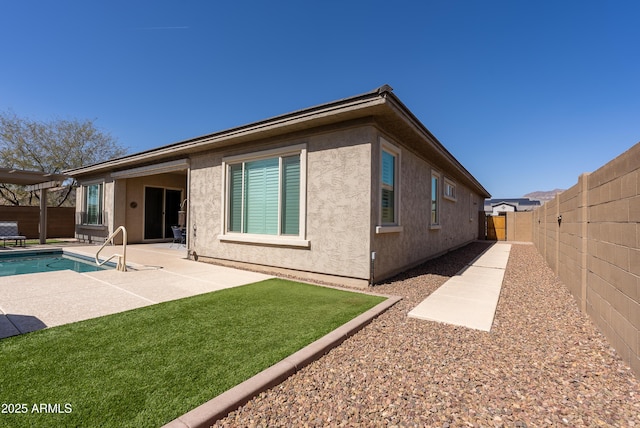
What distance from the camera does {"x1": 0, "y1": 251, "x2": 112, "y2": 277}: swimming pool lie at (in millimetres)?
7997

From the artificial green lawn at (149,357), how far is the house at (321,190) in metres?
1.96

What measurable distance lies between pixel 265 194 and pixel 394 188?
10.6ft

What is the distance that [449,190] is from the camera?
12.6 m

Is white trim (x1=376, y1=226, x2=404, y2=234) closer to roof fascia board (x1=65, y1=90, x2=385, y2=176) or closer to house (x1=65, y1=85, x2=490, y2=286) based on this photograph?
house (x1=65, y1=85, x2=490, y2=286)

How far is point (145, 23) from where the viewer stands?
9188 mm

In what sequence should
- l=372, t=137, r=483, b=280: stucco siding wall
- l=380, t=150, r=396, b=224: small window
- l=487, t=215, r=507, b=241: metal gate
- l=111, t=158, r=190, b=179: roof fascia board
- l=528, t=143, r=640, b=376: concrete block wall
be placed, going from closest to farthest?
1. l=528, t=143, r=640, b=376: concrete block wall
2. l=372, t=137, r=483, b=280: stucco siding wall
3. l=380, t=150, r=396, b=224: small window
4. l=111, t=158, r=190, b=179: roof fascia board
5. l=487, t=215, r=507, b=241: metal gate

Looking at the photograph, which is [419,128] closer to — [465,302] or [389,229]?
[389,229]

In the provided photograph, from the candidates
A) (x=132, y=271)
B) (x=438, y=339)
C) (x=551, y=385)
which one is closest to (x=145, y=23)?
(x=132, y=271)

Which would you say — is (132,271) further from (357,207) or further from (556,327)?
(556,327)

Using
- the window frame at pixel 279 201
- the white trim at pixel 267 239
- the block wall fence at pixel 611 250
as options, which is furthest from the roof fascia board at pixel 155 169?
the block wall fence at pixel 611 250

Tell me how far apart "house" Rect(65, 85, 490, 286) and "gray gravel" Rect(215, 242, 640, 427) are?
8.06 feet

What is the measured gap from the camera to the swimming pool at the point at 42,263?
8.00 m

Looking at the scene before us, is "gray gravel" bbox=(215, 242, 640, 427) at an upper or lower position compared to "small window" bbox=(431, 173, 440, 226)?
lower

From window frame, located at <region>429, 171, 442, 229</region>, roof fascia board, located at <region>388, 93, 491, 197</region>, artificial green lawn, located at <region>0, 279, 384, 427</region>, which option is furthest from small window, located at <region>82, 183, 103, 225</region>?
window frame, located at <region>429, 171, 442, 229</region>
